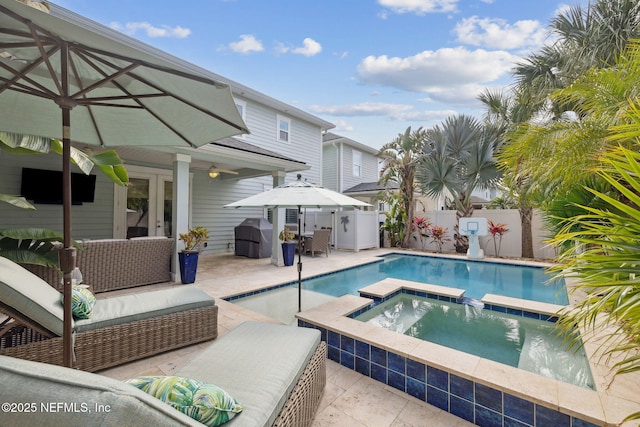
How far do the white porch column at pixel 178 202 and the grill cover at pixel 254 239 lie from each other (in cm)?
344

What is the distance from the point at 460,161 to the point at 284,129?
732cm

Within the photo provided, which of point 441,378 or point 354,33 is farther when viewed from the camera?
point 354,33

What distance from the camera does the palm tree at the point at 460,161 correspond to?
400 inches

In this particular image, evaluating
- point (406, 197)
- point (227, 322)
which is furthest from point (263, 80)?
point (227, 322)

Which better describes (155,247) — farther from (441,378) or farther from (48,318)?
(441,378)

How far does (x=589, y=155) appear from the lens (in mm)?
3299

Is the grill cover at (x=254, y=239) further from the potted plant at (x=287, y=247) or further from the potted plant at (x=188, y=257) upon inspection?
the potted plant at (x=188, y=257)

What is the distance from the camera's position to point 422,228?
1255cm

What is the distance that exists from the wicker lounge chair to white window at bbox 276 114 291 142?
967 centimetres

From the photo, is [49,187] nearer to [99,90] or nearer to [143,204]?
[143,204]

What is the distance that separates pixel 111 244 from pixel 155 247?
2.66 feet

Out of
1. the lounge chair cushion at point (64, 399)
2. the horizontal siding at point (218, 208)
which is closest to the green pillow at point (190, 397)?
the lounge chair cushion at point (64, 399)

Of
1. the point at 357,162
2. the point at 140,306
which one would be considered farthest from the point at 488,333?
the point at 357,162

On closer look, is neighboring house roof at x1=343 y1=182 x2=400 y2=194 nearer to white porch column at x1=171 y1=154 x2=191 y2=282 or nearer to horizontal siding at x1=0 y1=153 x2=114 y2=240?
white porch column at x1=171 y1=154 x2=191 y2=282
